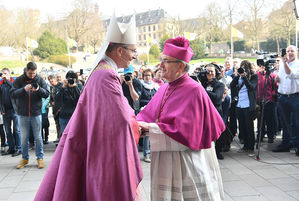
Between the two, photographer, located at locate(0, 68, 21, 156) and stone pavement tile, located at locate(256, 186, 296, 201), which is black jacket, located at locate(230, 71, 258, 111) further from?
photographer, located at locate(0, 68, 21, 156)

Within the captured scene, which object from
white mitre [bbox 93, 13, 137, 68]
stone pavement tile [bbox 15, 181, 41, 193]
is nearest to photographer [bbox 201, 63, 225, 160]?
stone pavement tile [bbox 15, 181, 41, 193]

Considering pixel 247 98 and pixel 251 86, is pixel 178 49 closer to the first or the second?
pixel 251 86

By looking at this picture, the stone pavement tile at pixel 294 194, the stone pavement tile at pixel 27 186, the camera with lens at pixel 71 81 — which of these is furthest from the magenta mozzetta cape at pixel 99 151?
the camera with lens at pixel 71 81

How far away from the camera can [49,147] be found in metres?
7.76

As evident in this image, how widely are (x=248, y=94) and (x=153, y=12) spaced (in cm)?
9614

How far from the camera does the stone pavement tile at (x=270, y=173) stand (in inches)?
202

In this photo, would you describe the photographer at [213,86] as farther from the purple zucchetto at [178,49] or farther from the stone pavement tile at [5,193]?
the stone pavement tile at [5,193]

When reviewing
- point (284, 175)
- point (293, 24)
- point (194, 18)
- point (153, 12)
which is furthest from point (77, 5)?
point (284, 175)

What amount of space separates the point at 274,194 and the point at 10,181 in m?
4.31

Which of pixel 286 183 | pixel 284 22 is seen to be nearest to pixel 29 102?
pixel 286 183

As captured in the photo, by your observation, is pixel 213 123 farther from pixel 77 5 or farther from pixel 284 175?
pixel 77 5

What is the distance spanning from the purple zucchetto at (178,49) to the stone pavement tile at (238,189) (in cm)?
251

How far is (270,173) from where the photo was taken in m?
5.30

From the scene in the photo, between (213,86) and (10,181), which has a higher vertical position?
(213,86)
